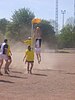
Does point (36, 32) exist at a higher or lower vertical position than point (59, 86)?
higher

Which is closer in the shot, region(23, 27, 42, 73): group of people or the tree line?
region(23, 27, 42, 73): group of people

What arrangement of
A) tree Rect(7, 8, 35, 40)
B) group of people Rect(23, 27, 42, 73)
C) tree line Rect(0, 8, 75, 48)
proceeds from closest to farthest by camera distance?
group of people Rect(23, 27, 42, 73) → tree line Rect(0, 8, 75, 48) → tree Rect(7, 8, 35, 40)

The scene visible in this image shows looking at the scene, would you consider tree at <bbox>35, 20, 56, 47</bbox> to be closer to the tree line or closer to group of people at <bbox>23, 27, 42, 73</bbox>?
the tree line

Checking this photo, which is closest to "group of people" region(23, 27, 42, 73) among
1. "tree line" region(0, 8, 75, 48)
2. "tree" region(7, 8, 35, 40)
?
"tree line" region(0, 8, 75, 48)

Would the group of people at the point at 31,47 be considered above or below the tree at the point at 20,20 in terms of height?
below

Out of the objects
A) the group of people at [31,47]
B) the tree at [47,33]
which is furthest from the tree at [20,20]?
the group of people at [31,47]

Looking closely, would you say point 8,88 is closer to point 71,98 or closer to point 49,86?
point 49,86

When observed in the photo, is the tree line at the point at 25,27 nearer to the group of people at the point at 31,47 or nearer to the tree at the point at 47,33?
the tree at the point at 47,33

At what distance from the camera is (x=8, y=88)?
15.7m

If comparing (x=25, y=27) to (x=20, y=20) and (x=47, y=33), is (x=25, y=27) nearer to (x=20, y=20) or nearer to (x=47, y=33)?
(x=20, y=20)

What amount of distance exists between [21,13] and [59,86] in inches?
2604

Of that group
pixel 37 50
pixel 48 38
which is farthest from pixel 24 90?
pixel 48 38

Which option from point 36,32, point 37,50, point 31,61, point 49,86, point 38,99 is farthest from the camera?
point 37,50

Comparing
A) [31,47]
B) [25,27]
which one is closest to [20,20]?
[25,27]
